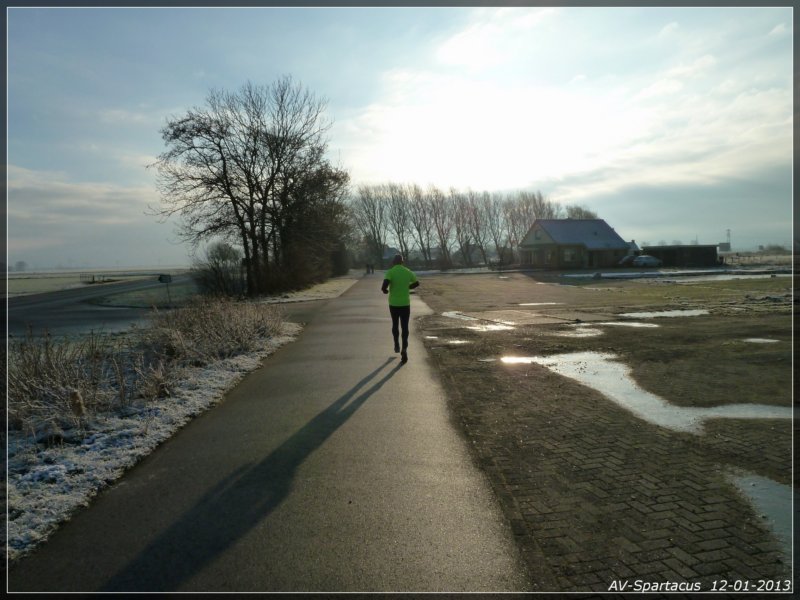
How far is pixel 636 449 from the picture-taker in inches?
198

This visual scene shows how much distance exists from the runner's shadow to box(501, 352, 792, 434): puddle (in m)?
3.96

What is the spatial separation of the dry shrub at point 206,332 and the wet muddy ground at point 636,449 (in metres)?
4.34

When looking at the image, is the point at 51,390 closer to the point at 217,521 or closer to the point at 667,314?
the point at 217,521

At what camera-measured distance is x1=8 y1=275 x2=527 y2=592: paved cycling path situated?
3055 millimetres

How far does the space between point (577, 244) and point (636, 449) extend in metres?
61.9

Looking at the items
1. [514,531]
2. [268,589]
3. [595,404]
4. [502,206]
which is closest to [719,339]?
[595,404]

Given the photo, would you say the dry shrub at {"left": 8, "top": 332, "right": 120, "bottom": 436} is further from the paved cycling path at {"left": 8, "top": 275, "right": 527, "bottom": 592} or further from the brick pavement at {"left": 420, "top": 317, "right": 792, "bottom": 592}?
the brick pavement at {"left": 420, "top": 317, "right": 792, "bottom": 592}

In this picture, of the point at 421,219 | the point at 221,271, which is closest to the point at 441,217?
the point at 421,219

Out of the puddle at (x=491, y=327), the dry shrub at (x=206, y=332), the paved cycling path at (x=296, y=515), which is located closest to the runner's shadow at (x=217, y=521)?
the paved cycling path at (x=296, y=515)

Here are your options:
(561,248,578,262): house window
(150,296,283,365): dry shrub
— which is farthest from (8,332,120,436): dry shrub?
(561,248,578,262): house window

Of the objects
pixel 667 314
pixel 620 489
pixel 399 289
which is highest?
pixel 399 289

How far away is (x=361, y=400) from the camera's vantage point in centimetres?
714

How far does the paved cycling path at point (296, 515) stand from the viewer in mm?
3055

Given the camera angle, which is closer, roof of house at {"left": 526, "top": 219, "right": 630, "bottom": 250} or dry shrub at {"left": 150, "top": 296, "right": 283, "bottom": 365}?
dry shrub at {"left": 150, "top": 296, "right": 283, "bottom": 365}
